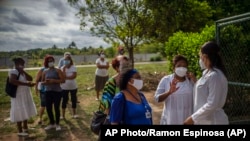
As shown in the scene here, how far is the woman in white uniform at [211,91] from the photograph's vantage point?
11.1 ft

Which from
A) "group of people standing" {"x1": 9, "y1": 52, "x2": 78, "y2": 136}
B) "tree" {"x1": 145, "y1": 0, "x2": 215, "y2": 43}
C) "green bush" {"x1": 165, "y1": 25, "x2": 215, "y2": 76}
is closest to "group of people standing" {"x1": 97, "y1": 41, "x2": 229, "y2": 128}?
"green bush" {"x1": 165, "y1": 25, "x2": 215, "y2": 76}

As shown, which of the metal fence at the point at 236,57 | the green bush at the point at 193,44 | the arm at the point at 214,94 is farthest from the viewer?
the green bush at the point at 193,44

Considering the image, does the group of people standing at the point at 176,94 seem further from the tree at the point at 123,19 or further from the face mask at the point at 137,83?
the tree at the point at 123,19

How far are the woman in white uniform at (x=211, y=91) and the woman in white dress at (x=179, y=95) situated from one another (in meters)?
0.44

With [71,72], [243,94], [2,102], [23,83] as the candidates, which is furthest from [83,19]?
[243,94]

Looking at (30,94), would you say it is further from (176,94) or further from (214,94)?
(214,94)

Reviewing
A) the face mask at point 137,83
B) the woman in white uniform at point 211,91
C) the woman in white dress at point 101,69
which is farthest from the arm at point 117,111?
the woman in white dress at point 101,69

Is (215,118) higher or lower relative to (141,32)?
lower

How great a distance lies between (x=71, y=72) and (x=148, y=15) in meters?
6.68

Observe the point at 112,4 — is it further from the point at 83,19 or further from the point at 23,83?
the point at 23,83

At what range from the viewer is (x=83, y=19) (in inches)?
608

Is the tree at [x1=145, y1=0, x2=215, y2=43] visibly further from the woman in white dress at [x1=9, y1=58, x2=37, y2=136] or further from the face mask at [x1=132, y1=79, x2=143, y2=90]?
the face mask at [x1=132, y1=79, x2=143, y2=90]

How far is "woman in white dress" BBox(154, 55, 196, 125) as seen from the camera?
4074 millimetres

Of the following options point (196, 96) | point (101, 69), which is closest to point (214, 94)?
point (196, 96)
